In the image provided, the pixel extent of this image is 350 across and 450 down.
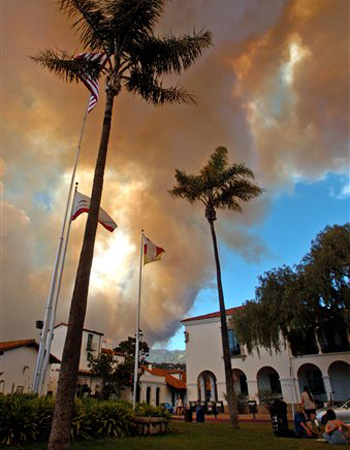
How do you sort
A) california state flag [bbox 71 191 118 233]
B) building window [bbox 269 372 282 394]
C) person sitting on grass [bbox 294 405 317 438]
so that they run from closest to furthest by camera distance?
person sitting on grass [bbox 294 405 317 438] < california state flag [bbox 71 191 118 233] < building window [bbox 269 372 282 394]

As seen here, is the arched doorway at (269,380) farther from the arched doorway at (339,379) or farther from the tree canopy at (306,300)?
the tree canopy at (306,300)

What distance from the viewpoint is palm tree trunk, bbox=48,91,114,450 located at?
6.20 metres

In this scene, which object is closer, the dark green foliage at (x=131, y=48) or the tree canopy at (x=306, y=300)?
the dark green foliage at (x=131, y=48)

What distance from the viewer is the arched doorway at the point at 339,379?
26.5 metres

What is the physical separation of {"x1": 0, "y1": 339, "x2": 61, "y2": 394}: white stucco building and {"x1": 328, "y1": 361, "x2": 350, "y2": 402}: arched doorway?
22.6m

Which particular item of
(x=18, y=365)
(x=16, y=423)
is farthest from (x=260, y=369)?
(x=16, y=423)

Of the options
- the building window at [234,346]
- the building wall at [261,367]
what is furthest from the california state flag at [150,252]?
the building window at [234,346]

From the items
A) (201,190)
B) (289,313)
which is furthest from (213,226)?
(289,313)

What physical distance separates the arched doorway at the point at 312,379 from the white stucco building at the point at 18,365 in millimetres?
21241

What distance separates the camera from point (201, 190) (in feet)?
57.2

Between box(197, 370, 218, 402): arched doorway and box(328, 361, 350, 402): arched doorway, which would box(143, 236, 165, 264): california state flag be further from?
box(197, 370, 218, 402): arched doorway

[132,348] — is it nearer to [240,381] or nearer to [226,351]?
[240,381]

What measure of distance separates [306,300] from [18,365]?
20976 mm

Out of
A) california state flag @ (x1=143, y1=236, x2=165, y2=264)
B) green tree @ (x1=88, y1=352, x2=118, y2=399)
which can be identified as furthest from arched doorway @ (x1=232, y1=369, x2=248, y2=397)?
california state flag @ (x1=143, y1=236, x2=165, y2=264)
